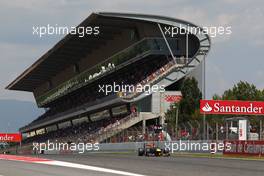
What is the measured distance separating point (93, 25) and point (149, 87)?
8975 millimetres

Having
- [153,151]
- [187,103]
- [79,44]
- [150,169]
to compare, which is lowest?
[153,151]

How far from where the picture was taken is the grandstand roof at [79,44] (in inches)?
2457

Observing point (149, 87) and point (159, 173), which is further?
point (149, 87)

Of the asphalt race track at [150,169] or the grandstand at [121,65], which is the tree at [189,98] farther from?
the asphalt race track at [150,169]

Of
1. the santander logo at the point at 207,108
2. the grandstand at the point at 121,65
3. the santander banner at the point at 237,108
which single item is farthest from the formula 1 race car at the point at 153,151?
the grandstand at the point at 121,65

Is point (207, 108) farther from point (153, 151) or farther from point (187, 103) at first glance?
point (187, 103)

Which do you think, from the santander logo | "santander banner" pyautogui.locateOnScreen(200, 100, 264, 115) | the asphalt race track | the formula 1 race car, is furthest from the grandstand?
the asphalt race track

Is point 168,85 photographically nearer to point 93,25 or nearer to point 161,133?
point 93,25

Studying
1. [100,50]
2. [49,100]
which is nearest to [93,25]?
→ [100,50]

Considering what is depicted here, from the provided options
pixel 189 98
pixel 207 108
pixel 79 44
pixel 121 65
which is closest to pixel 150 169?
pixel 207 108

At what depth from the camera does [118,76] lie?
7525 centimetres

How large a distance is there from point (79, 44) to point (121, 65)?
778 centimetres

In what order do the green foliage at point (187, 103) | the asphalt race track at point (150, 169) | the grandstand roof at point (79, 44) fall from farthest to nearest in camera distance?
the green foliage at point (187, 103) → the grandstand roof at point (79, 44) → the asphalt race track at point (150, 169)

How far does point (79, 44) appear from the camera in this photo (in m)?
75.3
